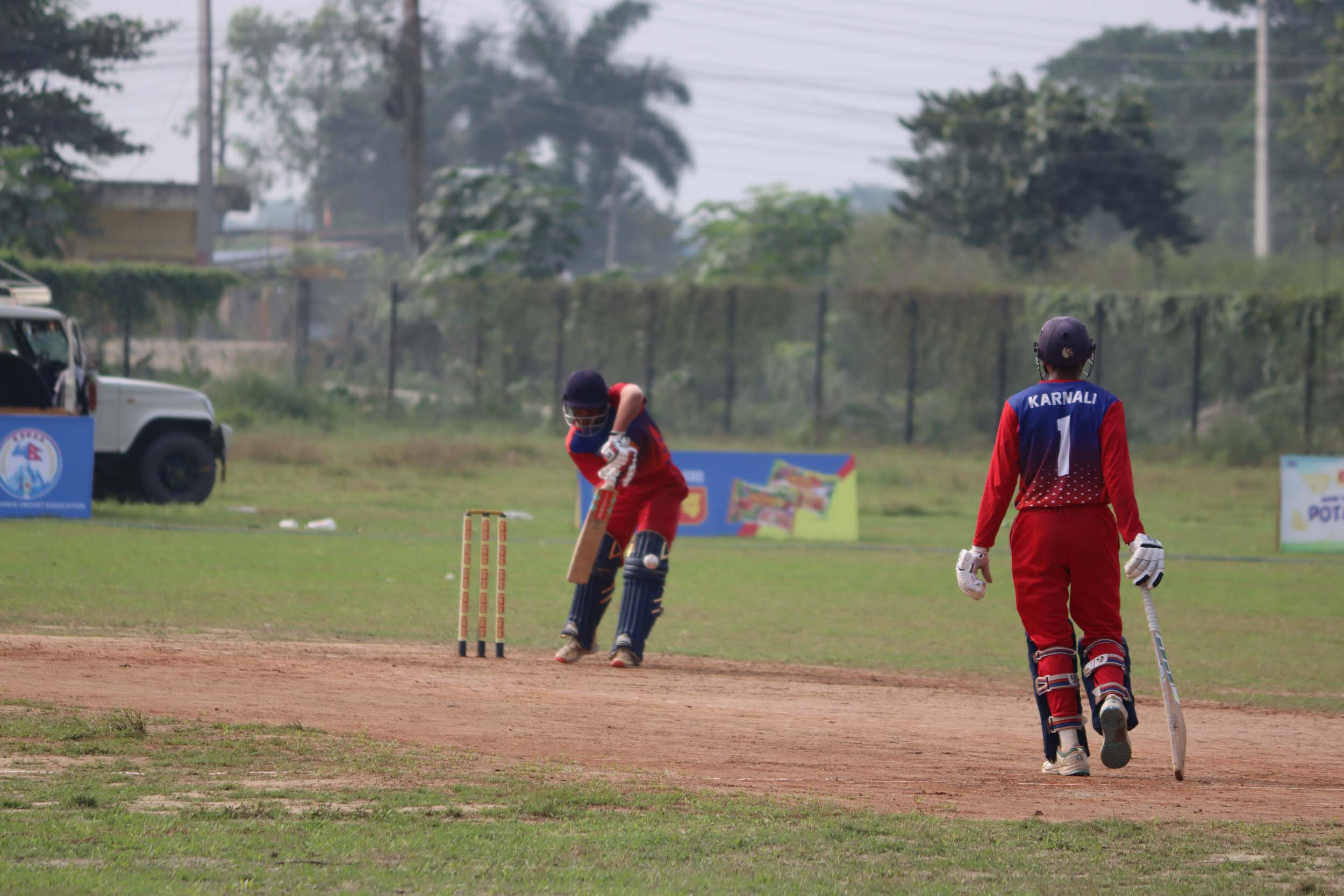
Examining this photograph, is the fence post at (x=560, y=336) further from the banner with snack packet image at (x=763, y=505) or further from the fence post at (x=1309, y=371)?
the banner with snack packet image at (x=763, y=505)

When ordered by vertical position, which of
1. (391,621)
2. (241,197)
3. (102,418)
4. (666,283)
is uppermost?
(241,197)

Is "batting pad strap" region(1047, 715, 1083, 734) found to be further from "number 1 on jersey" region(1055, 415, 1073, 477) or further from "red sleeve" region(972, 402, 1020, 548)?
Result: "number 1 on jersey" region(1055, 415, 1073, 477)

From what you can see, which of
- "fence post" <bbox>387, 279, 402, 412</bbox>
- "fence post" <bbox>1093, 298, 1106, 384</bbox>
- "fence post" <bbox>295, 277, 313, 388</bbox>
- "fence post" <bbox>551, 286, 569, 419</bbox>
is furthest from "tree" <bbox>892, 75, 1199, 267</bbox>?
"fence post" <bbox>295, 277, 313, 388</bbox>

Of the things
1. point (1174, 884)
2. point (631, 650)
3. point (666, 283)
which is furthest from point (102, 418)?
point (666, 283)

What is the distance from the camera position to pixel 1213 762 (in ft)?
24.0

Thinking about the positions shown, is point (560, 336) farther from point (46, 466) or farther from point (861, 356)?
point (46, 466)

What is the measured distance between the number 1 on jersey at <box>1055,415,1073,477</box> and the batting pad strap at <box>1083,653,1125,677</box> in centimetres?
83

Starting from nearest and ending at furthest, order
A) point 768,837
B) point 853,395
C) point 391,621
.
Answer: point 768,837, point 391,621, point 853,395

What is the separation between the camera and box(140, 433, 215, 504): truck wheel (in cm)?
1911

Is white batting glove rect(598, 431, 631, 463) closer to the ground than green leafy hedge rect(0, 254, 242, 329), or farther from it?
closer to the ground

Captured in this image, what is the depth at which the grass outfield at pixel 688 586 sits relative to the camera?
36.5 feet

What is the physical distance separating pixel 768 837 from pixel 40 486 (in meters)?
13.6

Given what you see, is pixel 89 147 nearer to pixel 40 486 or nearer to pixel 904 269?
pixel 904 269

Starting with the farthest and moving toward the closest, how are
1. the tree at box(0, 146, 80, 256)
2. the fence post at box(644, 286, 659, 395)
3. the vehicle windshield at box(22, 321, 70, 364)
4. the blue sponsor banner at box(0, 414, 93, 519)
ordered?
the fence post at box(644, 286, 659, 395)
the tree at box(0, 146, 80, 256)
the vehicle windshield at box(22, 321, 70, 364)
the blue sponsor banner at box(0, 414, 93, 519)
